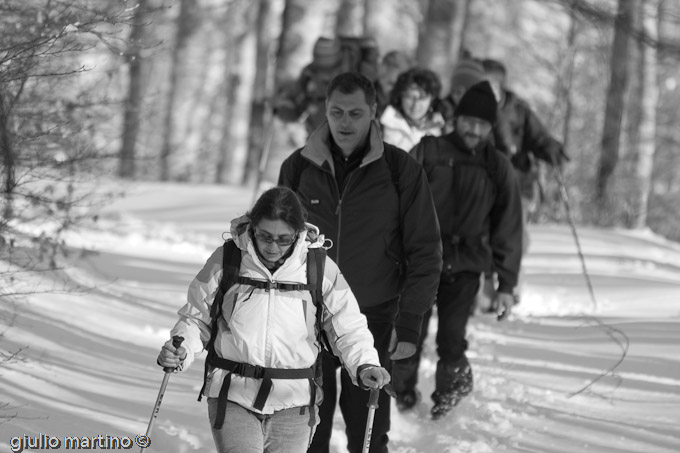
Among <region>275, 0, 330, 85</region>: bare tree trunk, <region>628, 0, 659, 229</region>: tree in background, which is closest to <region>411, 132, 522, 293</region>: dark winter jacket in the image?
<region>275, 0, 330, 85</region>: bare tree trunk

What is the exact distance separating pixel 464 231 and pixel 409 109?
1.80 meters

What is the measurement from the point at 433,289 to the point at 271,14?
1941cm

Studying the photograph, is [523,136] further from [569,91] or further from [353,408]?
[569,91]

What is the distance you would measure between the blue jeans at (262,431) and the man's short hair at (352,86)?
62.9 inches

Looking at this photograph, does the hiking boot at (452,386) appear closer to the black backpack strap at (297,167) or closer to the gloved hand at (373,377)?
the black backpack strap at (297,167)

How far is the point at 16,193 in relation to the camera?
202 inches

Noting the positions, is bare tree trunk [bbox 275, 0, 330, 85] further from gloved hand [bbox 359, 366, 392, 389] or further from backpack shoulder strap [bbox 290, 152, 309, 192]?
gloved hand [bbox 359, 366, 392, 389]

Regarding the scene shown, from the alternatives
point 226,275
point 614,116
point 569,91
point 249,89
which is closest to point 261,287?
point 226,275

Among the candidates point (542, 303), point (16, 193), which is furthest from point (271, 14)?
point (16, 193)

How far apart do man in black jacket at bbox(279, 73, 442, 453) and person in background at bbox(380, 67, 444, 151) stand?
2.79 metres

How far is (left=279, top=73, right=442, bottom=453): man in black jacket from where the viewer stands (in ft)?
15.3

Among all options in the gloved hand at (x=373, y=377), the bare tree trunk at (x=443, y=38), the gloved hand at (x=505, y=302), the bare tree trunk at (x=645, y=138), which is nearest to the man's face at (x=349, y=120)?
the gloved hand at (x=373, y=377)

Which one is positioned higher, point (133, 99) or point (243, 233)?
point (133, 99)

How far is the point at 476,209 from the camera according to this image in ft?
19.9
